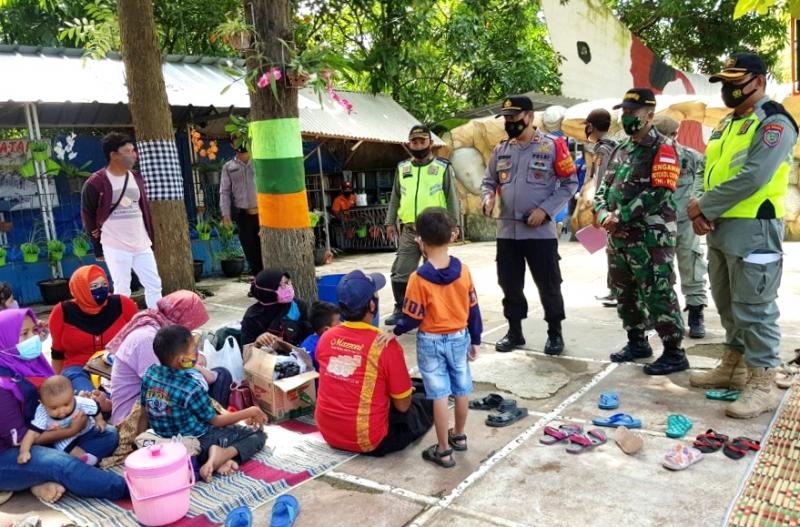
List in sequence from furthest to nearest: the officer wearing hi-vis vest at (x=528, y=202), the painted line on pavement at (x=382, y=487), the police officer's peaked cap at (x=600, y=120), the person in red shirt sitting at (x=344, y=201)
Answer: the person in red shirt sitting at (x=344, y=201)
the police officer's peaked cap at (x=600, y=120)
the officer wearing hi-vis vest at (x=528, y=202)
the painted line on pavement at (x=382, y=487)


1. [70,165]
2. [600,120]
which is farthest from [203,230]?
[600,120]

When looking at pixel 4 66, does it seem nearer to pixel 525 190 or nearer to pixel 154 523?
pixel 525 190

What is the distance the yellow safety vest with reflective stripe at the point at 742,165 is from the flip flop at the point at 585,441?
4.88ft

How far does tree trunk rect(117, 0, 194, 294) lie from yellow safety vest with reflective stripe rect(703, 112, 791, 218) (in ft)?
17.8

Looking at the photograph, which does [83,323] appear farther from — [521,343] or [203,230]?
[203,230]

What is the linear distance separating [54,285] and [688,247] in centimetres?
747

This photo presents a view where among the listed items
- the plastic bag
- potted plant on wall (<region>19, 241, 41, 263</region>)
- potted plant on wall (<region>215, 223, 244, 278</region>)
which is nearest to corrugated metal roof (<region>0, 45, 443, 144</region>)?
potted plant on wall (<region>19, 241, 41, 263</region>)

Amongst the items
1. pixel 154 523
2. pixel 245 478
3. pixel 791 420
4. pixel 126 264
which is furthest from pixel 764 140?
pixel 126 264

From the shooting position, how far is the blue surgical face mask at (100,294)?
4.23 metres

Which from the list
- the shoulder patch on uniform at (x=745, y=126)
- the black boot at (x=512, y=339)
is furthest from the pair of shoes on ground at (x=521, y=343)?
the shoulder patch on uniform at (x=745, y=126)

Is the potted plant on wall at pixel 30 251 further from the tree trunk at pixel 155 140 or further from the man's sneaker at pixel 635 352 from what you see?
the man's sneaker at pixel 635 352

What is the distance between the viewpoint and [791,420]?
11.5ft

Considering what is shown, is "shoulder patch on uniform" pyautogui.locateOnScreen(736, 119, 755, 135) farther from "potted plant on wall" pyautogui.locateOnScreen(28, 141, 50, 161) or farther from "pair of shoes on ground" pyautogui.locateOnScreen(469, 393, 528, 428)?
"potted plant on wall" pyautogui.locateOnScreen(28, 141, 50, 161)

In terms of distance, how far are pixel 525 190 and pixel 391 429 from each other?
2304mm
